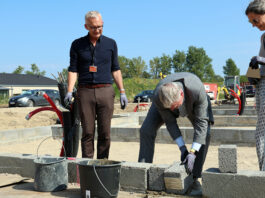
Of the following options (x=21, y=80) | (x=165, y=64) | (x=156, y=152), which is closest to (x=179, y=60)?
(x=165, y=64)

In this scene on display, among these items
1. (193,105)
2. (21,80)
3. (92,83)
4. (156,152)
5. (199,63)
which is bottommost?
(156,152)

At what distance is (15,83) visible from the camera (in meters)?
46.4

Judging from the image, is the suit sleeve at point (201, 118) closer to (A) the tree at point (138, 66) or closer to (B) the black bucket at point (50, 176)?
(B) the black bucket at point (50, 176)

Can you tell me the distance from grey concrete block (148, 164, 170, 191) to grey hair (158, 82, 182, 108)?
3.04 feet

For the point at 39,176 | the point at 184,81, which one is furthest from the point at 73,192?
the point at 184,81

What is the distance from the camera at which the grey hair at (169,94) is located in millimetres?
2637

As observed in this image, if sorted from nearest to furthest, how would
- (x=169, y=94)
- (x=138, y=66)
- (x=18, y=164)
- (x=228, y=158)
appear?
(x=169, y=94), (x=228, y=158), (x=18, y=164), (x=138, y=66)

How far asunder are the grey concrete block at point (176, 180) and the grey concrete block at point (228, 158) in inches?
15.6

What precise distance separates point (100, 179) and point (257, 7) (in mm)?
2006

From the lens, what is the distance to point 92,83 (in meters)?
3.89

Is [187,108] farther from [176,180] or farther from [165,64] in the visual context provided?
[165,64]

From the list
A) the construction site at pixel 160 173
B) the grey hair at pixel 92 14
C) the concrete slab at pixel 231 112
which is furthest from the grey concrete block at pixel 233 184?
the concrete slab at pixel 231 112

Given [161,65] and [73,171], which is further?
[161,65]

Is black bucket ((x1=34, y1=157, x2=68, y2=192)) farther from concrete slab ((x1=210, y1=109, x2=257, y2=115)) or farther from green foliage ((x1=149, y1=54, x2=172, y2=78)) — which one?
green foliage ((x1=149, y1=54, x2=172, y2=78))
